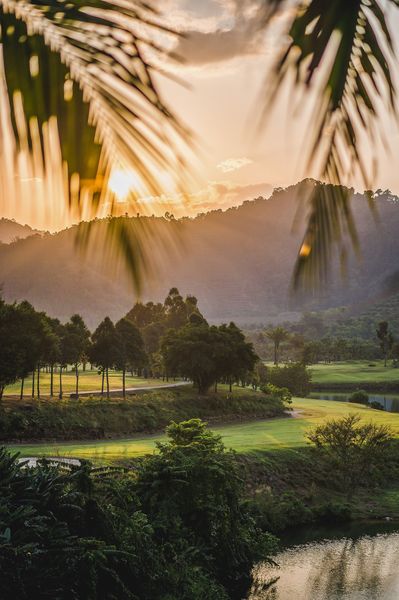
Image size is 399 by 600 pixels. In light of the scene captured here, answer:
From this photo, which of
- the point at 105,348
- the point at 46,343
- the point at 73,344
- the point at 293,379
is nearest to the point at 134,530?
the point at 46,343

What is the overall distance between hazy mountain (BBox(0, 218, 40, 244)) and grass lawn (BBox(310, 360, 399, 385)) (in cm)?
11594

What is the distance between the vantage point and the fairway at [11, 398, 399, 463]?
34688 millimetres

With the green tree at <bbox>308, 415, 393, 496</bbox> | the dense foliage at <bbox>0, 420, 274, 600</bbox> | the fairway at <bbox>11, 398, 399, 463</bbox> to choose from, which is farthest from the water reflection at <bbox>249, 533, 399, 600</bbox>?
the fairway at <bbox>11, 398, 399, 463</bbox>

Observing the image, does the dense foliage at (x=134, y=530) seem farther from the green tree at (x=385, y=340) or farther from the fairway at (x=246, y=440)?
the green tree at (x=385, y=340)

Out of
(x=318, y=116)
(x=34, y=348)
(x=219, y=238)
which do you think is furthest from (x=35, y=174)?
(x=34, y=348)

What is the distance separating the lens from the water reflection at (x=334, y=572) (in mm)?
23047

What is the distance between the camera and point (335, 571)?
25.6 meters

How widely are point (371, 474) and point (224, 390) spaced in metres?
33.2

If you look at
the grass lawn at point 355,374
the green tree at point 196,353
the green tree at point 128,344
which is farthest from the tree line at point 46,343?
the grass lawn at point 355,374

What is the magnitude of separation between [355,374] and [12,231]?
418 ft

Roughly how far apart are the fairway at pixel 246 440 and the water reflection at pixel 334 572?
966cm

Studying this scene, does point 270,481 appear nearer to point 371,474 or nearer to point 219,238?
point 371,474

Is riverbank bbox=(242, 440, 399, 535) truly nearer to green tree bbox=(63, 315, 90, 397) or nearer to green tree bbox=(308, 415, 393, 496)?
green tree bbox=(308, 415, 393, 496)

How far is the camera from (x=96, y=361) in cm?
5991
